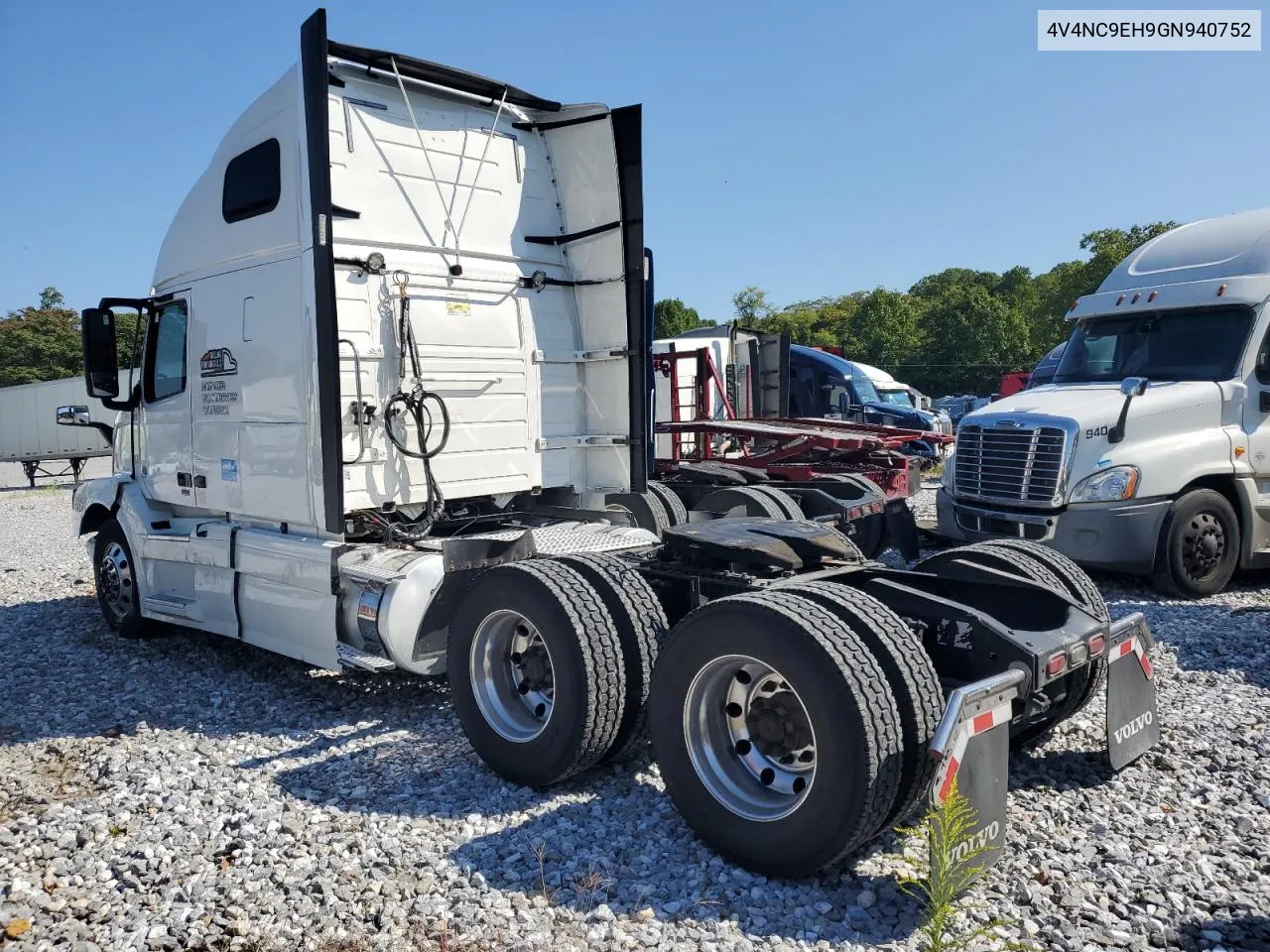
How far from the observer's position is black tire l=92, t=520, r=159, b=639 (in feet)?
23.8

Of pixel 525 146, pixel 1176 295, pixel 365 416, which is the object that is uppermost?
pixel 525 146

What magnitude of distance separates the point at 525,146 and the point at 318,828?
453 cm

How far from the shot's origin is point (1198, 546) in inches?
315

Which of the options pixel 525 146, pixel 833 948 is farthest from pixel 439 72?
pixel 833 948

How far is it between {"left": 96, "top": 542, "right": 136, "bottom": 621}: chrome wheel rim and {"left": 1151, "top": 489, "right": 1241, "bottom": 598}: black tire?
8354mm

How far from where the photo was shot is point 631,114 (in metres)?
6.09

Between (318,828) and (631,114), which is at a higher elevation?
(631,114)

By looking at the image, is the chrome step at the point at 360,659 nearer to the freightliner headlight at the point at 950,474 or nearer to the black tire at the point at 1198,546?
the freightliner headlight at the point at 950,474

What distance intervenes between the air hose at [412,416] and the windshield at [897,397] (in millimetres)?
19311

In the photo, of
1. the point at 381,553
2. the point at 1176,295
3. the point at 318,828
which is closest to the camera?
the point at 318,828

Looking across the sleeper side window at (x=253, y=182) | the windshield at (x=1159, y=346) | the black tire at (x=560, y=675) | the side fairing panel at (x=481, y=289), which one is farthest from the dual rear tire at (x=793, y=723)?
the windshield at (x=1159, y=346)

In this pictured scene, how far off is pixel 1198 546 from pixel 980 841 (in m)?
6.01

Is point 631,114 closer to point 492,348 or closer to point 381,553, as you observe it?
point 492,348

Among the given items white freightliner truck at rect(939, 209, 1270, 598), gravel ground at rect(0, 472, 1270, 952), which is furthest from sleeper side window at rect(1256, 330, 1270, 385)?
gravel ground at rect(0, 472, 1270, 952)
